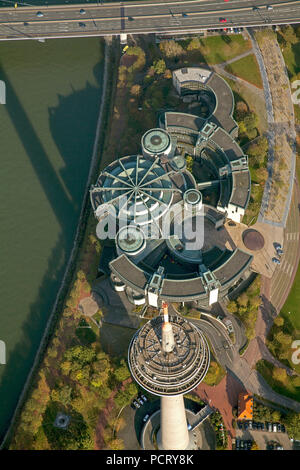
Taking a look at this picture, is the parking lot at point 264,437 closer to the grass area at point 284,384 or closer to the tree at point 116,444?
the grass area at point 284,384

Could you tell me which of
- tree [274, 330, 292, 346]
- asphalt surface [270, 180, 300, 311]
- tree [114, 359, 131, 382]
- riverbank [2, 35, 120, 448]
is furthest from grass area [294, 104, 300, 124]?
tree [114, 359, 131, 382]

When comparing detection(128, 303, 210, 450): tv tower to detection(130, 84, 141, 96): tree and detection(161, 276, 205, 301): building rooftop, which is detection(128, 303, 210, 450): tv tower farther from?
detection(130, 84, 141, 96): tree

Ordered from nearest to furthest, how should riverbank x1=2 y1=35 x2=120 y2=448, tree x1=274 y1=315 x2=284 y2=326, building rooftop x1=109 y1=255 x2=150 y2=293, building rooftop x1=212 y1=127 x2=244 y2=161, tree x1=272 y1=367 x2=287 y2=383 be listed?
tree x1=272 y1=367 x2=287 y2=383 → riverbank x1=2 y1=35 x2=120 y2=448 → building rooftop x1=109 y1=255 x2=150 y2=293 → tree x1=274 y1=315 x2=284 y2=326 → building rooftop x1=212 y1=127 x2=244 y2=161

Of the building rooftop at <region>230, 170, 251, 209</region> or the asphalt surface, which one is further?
the building rooftop at <region>230, 170, 251, 209</region>

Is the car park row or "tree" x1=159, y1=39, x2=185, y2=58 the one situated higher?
"tree" x1=159, y1=39, x2=185, y2=58

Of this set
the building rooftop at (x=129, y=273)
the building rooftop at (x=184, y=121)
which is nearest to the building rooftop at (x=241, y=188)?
the building rooftop at (x=184, y=121)

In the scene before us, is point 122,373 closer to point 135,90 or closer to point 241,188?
point 241,188

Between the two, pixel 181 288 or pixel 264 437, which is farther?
pixel 181 288

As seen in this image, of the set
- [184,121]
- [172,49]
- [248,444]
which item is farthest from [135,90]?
[248,444]
